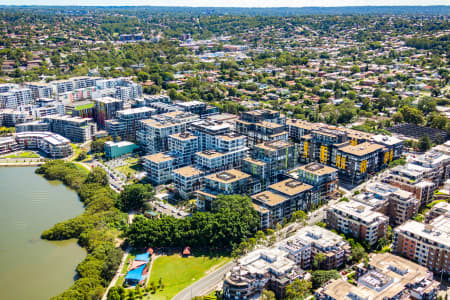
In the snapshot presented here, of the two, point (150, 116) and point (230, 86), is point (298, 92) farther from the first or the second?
point (150, 116)

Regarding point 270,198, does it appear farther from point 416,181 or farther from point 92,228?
point 92,228

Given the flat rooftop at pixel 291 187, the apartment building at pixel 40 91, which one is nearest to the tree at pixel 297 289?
the flat rooftop at pixel 291 187

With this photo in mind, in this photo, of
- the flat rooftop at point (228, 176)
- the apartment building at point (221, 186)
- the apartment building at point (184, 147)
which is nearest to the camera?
the apartment building at point (221, 186)

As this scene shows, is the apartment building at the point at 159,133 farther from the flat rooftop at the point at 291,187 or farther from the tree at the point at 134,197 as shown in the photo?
the flat rooftop at the point at 291,187

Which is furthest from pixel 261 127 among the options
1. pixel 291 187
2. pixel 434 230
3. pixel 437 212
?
pixel 434 230

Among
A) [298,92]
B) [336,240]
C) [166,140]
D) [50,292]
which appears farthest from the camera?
[298,92]

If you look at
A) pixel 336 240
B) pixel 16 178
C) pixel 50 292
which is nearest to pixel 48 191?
pixel 16 178

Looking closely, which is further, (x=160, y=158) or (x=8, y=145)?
(x=8, y=145)
